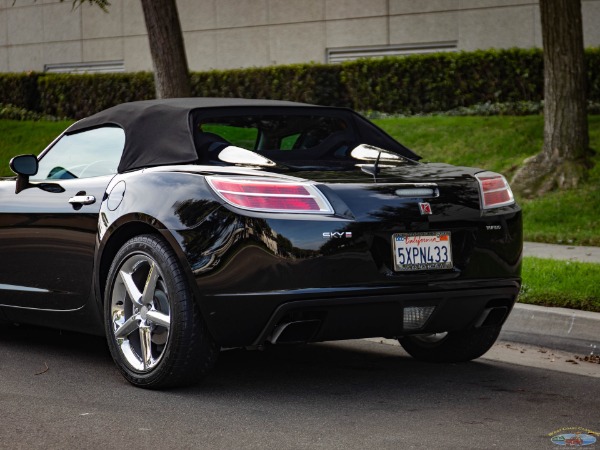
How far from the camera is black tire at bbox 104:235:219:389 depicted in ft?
17.6

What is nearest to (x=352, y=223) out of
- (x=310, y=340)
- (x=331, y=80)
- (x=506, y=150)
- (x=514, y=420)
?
(x=310, y=340)

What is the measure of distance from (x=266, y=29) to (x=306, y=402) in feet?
60.6

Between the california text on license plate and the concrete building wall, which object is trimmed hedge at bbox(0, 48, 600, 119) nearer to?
the concrete building wall

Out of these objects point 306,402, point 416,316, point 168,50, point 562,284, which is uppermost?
point 168,50

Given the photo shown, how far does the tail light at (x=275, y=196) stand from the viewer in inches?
205

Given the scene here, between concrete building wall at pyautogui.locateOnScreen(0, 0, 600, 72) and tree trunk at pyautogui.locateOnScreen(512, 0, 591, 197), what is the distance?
664 centimetres

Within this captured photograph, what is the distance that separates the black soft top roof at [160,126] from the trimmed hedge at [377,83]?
12.0 meters

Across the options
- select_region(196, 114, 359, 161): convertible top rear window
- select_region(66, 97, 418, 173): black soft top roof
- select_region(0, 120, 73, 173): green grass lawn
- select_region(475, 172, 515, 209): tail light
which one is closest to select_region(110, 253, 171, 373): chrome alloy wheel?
select_region(66, 97, 418, 173): black soft top roof

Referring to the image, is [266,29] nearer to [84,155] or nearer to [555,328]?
[555,328]

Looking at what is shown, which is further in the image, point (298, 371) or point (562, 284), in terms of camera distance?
point (562, 284)

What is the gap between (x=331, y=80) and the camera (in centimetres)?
1983

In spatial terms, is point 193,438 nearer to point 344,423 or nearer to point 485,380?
point 344,423

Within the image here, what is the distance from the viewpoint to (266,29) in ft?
76.4

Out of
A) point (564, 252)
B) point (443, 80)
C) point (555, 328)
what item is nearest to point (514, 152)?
point (443, 80)
